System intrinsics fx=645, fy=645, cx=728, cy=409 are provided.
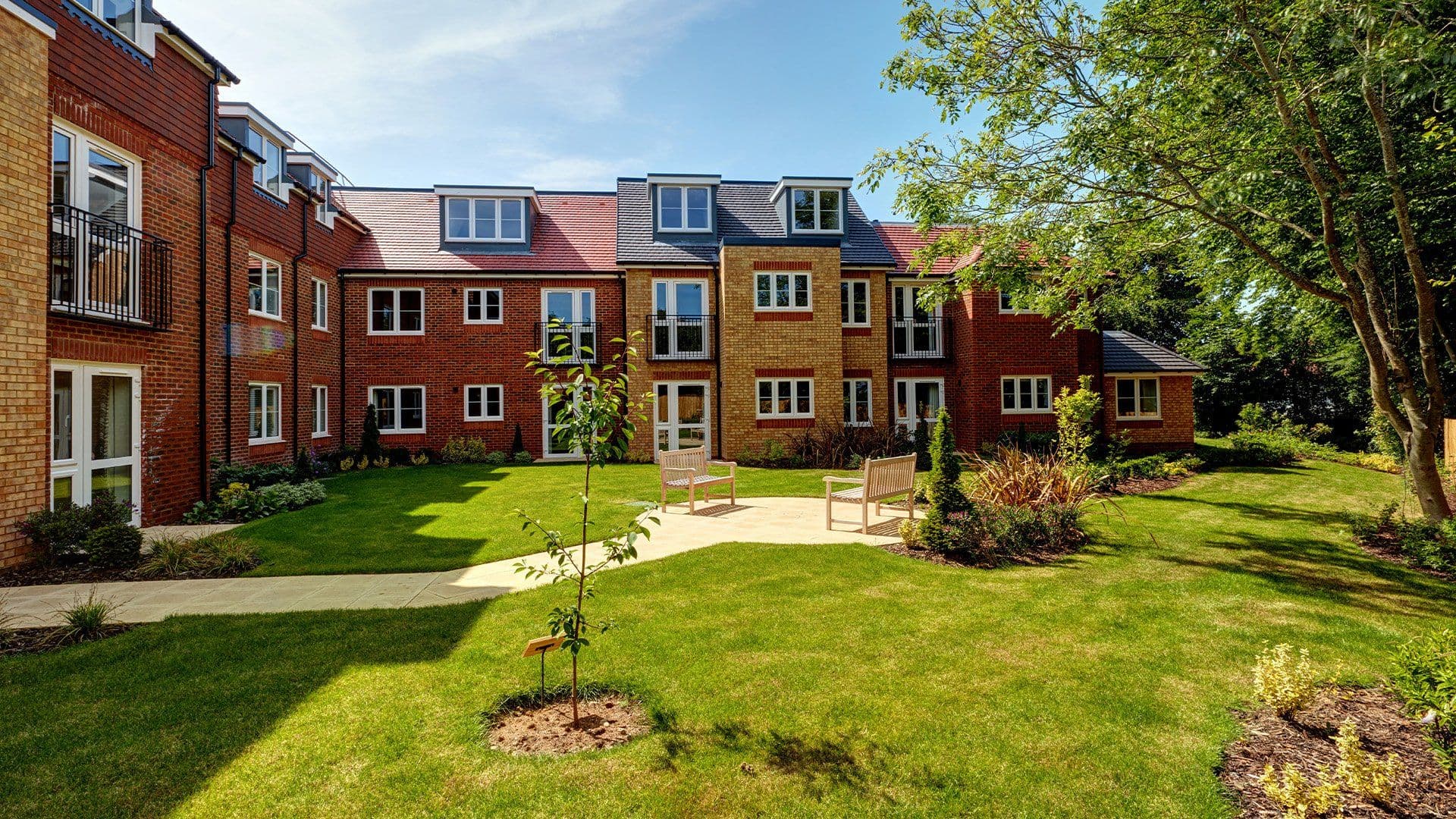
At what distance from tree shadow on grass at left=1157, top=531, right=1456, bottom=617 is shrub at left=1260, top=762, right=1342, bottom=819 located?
4.40 m

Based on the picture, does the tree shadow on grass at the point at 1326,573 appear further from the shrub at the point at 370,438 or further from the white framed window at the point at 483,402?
the shrub at the point at 370,438

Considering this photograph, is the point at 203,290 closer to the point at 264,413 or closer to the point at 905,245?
the point at 264,413

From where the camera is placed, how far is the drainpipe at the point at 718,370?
1950 centimetres

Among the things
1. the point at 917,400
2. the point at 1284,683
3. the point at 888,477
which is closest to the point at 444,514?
the point at 888,477

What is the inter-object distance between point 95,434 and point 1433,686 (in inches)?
537

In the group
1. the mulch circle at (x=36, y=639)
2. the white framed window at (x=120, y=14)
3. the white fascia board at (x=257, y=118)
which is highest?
the white fascia board at (x=257, y=118)

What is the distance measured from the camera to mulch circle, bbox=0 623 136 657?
4.86 meters

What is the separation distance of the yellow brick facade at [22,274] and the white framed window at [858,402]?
1774 cm

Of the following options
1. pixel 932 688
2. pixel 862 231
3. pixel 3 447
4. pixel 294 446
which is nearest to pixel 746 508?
pixel 932 688

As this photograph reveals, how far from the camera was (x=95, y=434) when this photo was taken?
8766mm

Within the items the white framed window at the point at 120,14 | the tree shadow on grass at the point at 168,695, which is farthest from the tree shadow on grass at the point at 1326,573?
the white framed window at the point at 120,14

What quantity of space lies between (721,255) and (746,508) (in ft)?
33.2

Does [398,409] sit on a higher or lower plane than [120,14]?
lower

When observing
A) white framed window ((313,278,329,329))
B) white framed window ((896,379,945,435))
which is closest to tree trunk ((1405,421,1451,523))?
white framed window ((896,379,945,435))
